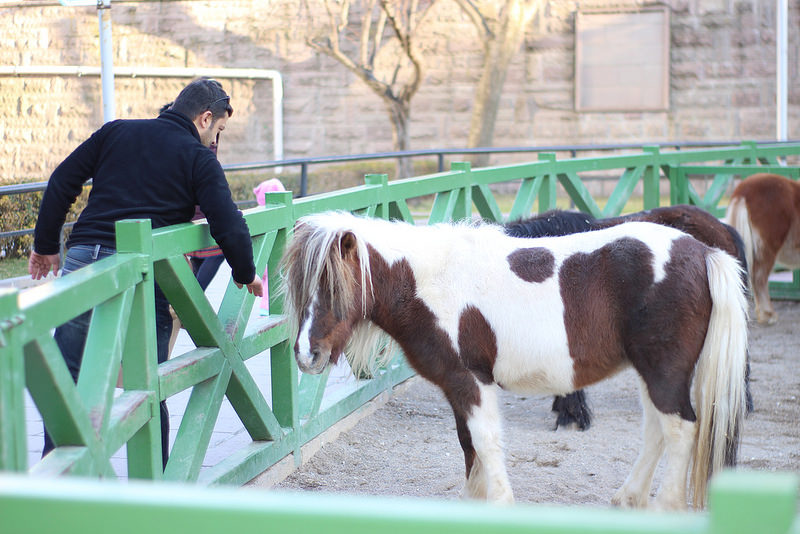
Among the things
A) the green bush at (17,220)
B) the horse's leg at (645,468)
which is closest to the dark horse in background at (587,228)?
the horse's leg at (645,468)

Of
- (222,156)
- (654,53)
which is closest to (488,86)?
(654,53)

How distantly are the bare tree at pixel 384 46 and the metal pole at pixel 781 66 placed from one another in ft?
20.9

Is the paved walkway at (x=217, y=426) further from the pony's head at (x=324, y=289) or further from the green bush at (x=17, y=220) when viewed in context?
the green bush at (x=17, y=220)

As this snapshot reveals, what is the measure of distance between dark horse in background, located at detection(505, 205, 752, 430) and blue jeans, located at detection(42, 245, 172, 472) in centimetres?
186

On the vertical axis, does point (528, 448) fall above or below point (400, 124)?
below

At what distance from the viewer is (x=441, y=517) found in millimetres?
1113

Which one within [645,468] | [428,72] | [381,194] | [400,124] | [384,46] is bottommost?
[645,468]

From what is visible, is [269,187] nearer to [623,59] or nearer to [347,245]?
[347,245]

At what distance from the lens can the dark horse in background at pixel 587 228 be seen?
483 cm

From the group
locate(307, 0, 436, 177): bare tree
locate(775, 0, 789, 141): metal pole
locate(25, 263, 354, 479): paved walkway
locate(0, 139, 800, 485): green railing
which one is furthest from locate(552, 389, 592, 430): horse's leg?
locate(775, 0, 789, 141): metal pole

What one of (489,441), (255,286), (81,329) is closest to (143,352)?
(81,329)

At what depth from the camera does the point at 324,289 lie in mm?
3273

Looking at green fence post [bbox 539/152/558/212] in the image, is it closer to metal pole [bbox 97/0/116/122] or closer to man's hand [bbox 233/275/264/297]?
metal pole [bbox 97/0/116/122]

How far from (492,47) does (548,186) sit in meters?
11.0
